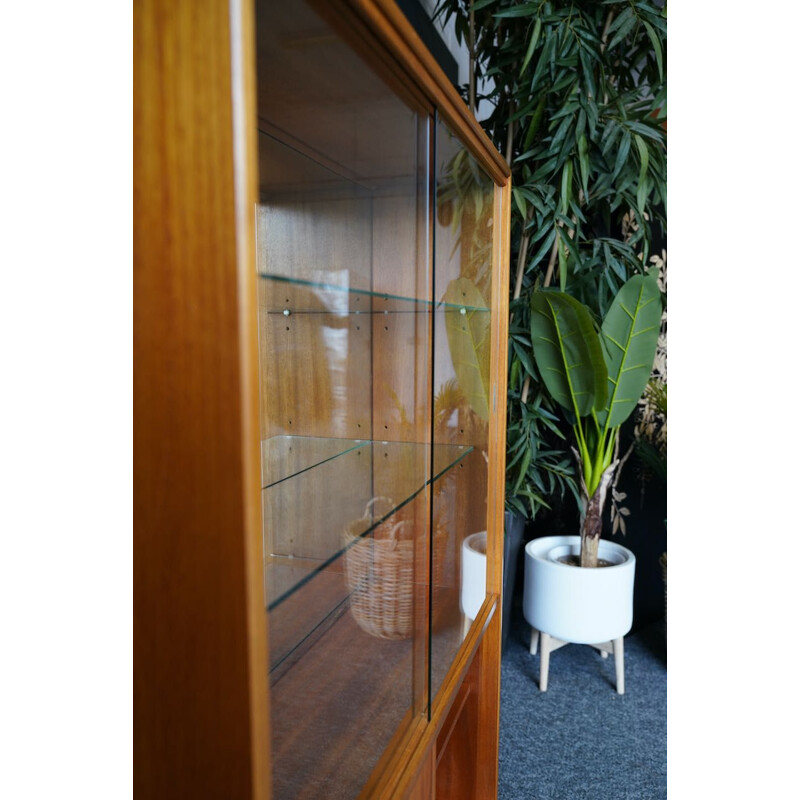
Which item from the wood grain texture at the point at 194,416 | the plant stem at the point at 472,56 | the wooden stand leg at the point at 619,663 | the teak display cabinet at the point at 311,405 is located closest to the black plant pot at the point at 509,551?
the wooden stand leg at the point at 619,663

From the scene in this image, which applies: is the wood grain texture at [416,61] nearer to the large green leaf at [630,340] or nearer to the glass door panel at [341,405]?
the glass door panel at [341,405]

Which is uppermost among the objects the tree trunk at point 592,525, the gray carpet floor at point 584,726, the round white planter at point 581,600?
the tree trunk at point 592,525

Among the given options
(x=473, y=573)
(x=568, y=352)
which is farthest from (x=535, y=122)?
(x=473, y=573)

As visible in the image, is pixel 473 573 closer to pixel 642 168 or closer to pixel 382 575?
pixel 382 575

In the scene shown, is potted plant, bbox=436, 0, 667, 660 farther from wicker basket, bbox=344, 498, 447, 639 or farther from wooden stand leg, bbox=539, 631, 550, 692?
wicker basket, bbox=344, 498, 447, 639

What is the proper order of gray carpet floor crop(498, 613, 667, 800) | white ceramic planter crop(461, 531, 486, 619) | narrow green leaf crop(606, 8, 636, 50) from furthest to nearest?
narrow green leaf crop(606, 8, 636, 50) → gray carpet floor crop(498, 613, 667, 800) → white ceramic planter crop(461, 531, 486, 619)

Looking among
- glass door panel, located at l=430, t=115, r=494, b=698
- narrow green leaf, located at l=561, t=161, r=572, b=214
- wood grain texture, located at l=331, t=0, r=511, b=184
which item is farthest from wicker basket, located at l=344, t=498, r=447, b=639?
narrow green leaf, located at l=561, t=161, r=572, b=214

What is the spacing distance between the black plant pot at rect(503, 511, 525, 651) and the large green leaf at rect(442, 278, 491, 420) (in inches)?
37.0

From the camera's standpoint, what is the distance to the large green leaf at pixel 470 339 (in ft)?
4.36

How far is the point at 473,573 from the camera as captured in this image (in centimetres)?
154

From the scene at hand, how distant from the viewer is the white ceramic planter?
1466 mm

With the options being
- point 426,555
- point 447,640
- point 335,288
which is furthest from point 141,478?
point 447,640

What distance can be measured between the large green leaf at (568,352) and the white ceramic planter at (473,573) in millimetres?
806

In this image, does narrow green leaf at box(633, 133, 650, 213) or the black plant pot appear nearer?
narrow green leaf at box(633, 133, 650, 213)
